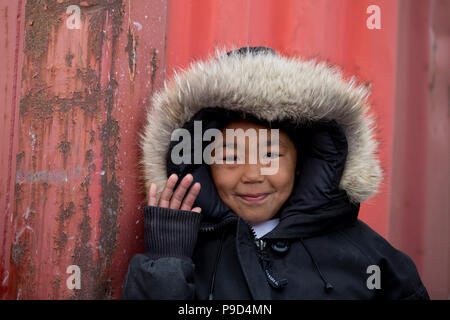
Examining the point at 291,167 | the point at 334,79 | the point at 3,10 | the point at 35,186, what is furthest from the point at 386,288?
the point at 3,10

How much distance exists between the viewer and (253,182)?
1310 mm

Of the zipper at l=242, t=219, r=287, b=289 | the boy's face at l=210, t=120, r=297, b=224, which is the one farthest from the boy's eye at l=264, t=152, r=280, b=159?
the zipper at l=242, t=219, r=287, b=289

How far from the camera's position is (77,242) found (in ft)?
3.79

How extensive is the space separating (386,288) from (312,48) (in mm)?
1060

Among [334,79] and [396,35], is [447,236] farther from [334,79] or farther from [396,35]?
[334,79]

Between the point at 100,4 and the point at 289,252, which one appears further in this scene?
the point at 289,252

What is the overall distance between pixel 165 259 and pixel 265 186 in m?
0.42

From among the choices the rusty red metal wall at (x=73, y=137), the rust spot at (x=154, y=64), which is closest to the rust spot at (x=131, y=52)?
the rusty red metal wall at (x=73, y=137)

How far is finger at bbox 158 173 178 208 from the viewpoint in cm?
126

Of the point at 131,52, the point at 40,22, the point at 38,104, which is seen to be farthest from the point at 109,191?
the point at 40,22

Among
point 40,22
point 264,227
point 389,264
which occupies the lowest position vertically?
point 389,264

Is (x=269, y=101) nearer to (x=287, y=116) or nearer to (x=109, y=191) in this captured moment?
(x=287, y=116)

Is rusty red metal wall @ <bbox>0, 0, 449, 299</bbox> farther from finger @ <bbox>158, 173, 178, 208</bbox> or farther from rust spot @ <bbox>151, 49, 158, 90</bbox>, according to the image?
finger @ <bbox>158, 173, 178, 208</bbox>

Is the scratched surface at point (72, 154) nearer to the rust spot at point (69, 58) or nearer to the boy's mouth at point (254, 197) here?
the rust spot at point (69, 58)
